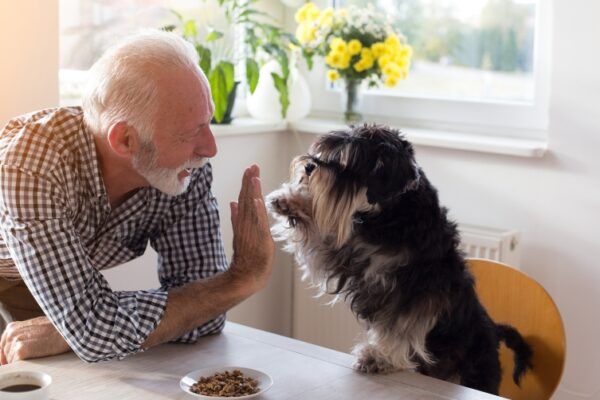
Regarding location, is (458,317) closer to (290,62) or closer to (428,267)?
(428,267)

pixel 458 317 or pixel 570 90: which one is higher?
pixel 570 90

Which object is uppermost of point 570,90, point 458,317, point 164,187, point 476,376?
point 570,90

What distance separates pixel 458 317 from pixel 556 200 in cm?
131

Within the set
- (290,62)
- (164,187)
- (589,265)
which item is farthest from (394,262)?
(290,62)

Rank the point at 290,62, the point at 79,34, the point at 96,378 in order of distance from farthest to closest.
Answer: the point at 290,62
the point at 79,34
the point at 96,378

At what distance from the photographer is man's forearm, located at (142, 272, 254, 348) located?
6.14ft

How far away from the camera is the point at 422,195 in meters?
1.84

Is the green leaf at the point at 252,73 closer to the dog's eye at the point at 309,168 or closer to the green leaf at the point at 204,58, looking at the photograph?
the green leaf at the point at 204,58

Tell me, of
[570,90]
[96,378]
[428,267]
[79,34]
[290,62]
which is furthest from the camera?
[290,62]

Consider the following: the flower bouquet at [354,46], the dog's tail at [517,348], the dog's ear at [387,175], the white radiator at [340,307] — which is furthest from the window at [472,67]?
the dog's ear at [387,175]

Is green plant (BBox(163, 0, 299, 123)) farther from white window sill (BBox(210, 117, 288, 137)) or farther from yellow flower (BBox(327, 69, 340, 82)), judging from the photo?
yellow flower (BBox(327, 69, 340, 82))

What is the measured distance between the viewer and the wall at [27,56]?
248cm

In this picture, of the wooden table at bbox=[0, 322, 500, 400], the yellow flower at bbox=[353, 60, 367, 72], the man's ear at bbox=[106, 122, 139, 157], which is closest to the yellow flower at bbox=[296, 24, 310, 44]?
the yellow flower at bbox=[353, 60, 367, 72]

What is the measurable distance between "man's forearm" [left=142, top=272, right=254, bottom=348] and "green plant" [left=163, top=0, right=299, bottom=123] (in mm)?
1387
